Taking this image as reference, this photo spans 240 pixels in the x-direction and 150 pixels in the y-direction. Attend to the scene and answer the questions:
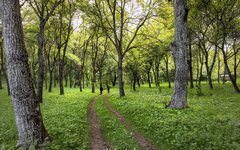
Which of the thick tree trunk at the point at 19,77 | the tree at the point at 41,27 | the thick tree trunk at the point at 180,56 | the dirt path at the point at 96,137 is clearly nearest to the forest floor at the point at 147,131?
the dirt path at the point at 96,137

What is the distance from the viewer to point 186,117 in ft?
26.3

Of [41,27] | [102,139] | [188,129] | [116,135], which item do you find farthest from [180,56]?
[41,27]

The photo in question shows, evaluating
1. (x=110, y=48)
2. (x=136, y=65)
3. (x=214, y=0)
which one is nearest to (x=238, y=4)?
(x=214, y=0)

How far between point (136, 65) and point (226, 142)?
22905 millimetres

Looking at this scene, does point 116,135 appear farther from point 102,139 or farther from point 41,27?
point 41,27

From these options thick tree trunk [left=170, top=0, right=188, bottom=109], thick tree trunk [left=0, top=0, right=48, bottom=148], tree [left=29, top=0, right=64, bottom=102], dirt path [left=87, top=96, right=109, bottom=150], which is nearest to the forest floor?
dirt path [left=87, top=96, right=109, bottom=150]

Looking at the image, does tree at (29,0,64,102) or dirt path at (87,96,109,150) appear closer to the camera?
dirt path at (87,96,109,150)

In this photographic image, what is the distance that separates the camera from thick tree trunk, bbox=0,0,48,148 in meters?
5.58

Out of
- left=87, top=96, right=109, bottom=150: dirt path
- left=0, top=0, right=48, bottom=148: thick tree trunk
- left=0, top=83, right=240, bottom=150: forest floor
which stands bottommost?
left=87, top=96, right=109, bottom=150: dirt path

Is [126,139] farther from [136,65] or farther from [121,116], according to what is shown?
[136,65]

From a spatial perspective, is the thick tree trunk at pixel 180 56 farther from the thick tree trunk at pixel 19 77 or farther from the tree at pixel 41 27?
the tree at pixel 41 27

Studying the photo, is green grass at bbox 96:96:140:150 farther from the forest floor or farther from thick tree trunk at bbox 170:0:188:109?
thick tree trunk at bbox 170:0:188:109

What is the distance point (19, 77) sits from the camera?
18.6 ft

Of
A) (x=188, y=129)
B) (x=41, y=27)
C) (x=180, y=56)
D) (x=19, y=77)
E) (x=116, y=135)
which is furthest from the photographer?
(x=41, y=27)
